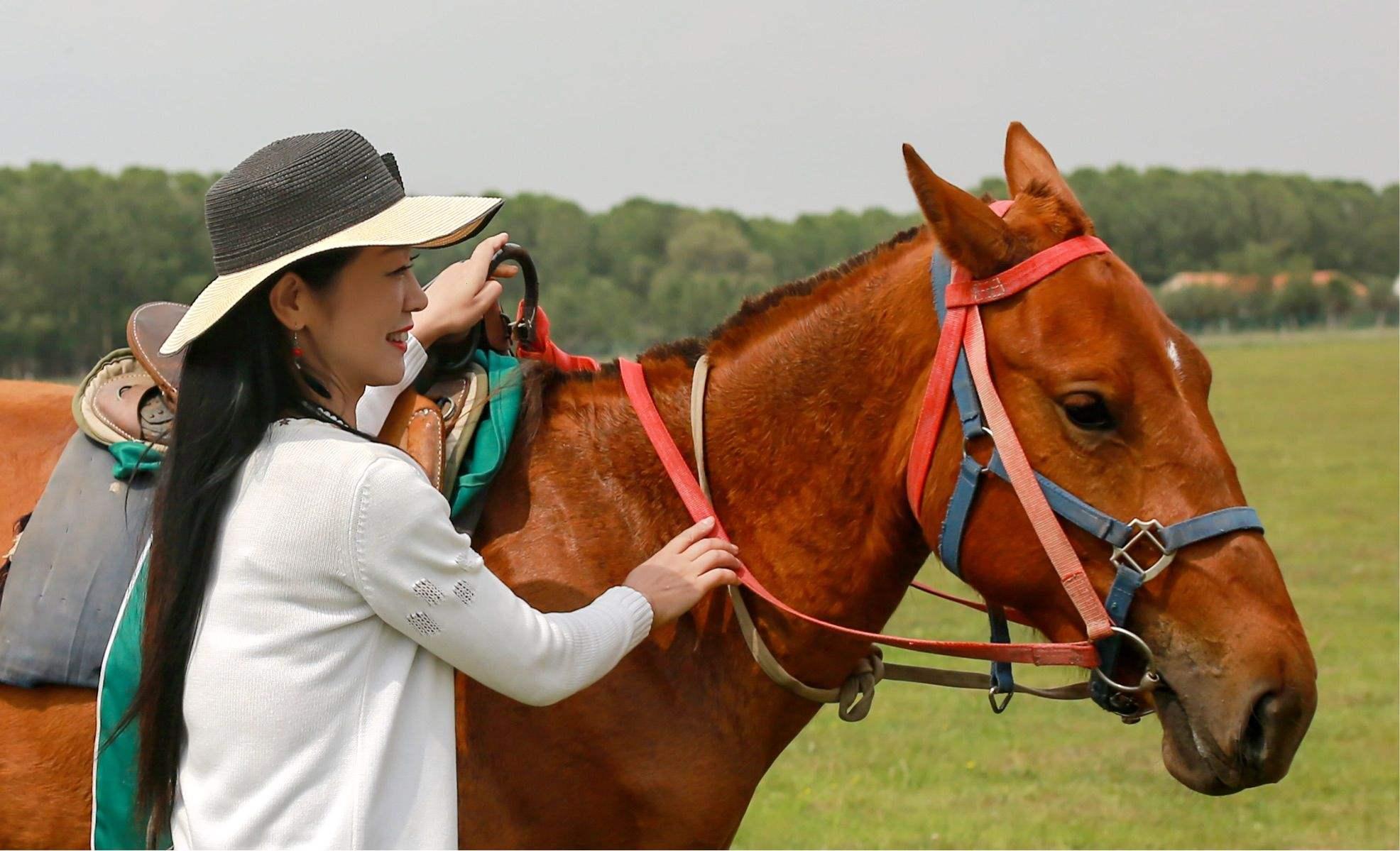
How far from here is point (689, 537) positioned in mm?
2627

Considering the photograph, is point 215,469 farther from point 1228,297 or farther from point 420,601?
point 1228,297

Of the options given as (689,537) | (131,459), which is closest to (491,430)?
(689,537)

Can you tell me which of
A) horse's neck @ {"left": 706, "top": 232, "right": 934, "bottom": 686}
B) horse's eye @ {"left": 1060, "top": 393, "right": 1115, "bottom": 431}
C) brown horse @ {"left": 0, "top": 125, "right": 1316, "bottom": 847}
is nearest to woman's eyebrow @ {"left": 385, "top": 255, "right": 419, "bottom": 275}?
brown horse @ {"left": 0, "top": 125, "right": 1316, "bottom": 847}

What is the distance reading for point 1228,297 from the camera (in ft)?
240

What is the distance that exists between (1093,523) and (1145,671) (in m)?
0.35

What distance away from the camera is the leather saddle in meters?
2.87

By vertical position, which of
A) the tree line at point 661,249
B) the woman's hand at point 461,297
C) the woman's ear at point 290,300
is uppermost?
the woman's ear at point 290,300

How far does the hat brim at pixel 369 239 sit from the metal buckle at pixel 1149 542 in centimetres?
141

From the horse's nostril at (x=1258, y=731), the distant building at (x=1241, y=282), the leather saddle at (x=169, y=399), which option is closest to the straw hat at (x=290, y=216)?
→ the leather saddle at (x=169, y=399)

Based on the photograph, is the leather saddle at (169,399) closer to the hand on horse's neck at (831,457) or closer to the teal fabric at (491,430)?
the teal fabric at (491,430)

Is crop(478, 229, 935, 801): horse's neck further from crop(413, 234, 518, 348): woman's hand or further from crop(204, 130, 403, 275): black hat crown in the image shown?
crop(204, 130, 403, 275): black hat crown

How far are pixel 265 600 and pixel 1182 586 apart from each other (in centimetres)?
173

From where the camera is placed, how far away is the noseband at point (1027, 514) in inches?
102

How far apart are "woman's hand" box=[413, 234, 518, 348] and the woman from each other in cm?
84
